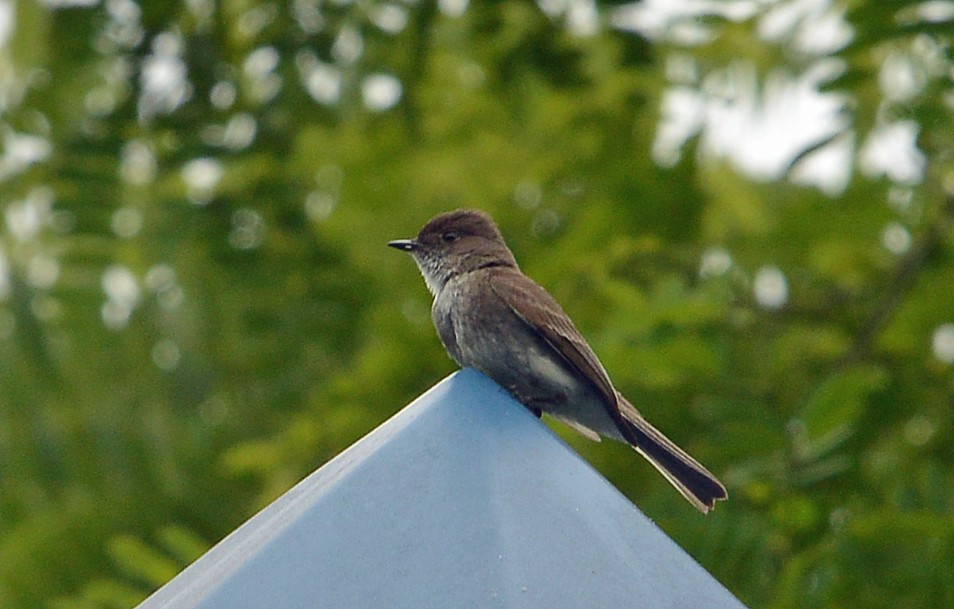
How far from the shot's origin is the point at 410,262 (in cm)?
679

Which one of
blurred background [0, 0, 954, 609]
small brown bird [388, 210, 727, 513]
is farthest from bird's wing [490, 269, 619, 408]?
blurred background [0, 0, 954, 609]

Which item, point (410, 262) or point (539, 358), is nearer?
point (539, 358)

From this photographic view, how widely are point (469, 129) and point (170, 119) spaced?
1.40 meters

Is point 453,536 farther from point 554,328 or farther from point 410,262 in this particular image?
point 410,262

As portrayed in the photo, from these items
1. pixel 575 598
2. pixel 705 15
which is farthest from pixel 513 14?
pixel 575 598

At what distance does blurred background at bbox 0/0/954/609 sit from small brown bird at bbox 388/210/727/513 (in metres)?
0.76

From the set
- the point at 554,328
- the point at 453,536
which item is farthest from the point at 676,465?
the point at 453,536

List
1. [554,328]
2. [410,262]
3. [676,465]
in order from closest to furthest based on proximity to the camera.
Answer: [676,465]
[554,328]
[410,262]

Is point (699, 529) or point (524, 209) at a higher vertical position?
point (524, 209)

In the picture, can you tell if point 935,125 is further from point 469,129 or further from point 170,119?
point 170,119

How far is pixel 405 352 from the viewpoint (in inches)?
243

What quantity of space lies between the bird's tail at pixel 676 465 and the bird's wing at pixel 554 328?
96 mm

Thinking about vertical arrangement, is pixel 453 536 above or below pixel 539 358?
above

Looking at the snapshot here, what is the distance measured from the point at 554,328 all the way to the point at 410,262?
8.41 feet
